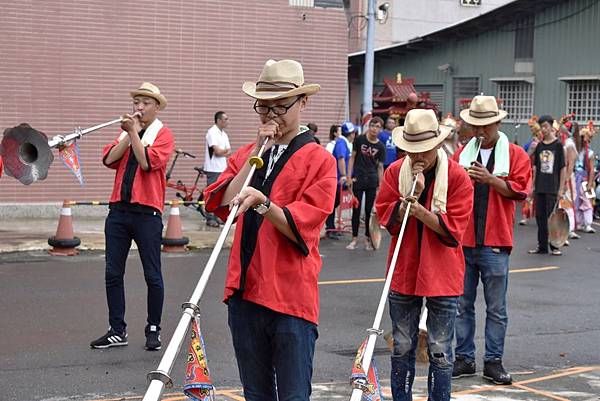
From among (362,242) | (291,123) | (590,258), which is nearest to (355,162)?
(362,242)

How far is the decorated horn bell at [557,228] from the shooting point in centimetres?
1557

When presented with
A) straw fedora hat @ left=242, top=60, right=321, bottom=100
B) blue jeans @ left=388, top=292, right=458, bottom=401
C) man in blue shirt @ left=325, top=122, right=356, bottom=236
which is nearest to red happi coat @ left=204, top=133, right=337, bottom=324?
straw fedora hat @ left=242, top=60, right=321, bottom=100

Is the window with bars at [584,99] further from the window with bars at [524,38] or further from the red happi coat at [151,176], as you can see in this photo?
the red happi coat at [151,176]

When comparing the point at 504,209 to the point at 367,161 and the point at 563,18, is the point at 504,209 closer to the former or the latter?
the point at 367,161

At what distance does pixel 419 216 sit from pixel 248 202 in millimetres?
1841

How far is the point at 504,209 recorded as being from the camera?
24.7 feet

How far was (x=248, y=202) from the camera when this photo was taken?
14.4 ft

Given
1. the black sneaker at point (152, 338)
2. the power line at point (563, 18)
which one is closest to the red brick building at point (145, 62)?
the black sneaker at point (152, 338)

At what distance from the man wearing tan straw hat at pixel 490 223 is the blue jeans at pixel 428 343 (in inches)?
53.2

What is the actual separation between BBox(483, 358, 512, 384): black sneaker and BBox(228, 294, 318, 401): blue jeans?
10.1ft

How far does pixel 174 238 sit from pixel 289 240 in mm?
9517

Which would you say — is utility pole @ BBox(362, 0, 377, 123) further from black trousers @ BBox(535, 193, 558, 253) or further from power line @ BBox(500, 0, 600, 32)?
power line @ BBox(500, 0, 600, 32)

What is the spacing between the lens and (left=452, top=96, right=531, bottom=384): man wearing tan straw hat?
24.5 feet

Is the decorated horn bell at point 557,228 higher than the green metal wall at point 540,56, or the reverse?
the green metal wall at point 540,56
